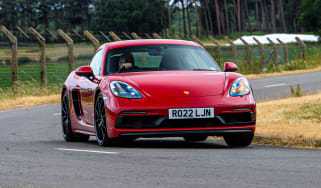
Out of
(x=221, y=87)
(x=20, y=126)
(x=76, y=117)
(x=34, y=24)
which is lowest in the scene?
(x=34, y=24)

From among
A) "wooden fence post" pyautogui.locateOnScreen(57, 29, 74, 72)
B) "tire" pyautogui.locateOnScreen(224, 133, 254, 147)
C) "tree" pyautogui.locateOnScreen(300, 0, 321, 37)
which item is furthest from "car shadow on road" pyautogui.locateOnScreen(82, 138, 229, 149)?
"tree" pyautogui.locateOnScreen(300, 0, 321, 37)

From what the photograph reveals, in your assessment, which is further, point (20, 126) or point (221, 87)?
point (20, 126)

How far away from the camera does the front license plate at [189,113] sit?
8.59 m

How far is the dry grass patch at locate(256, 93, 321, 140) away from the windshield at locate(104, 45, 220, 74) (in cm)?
154

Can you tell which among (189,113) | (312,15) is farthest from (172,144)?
A: (312,15)

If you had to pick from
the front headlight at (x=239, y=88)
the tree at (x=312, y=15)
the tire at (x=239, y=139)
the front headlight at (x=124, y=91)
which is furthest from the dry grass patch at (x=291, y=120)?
the tree at (x=312, y=15)

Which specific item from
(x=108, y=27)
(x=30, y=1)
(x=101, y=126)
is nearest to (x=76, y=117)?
(x=101, y=126)

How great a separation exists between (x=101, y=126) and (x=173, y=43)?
1782 millimetres

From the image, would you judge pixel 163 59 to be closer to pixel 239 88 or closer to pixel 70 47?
pixel 239 88

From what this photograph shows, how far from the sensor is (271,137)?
33.3 feet

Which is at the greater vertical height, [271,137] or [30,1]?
[271,137]

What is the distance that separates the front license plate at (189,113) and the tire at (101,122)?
0.94 meters

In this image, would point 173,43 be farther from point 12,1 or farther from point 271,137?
point 12,1

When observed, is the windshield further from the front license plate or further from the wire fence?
the wire fence
